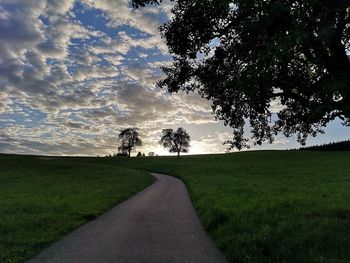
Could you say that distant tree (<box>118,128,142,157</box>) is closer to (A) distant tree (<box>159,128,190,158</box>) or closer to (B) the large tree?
(A) distant tree (<box>159,128,190,158</box>)

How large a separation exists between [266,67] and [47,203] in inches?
693

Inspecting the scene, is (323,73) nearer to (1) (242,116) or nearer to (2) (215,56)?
(2) (215,56)

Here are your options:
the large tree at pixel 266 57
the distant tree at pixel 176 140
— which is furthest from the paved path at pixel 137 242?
the distant tree at pixel 176 140

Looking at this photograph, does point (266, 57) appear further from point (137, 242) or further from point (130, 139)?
point (130, 139)

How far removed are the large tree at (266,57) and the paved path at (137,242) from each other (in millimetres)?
4710

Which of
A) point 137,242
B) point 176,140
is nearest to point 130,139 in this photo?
point 176,140

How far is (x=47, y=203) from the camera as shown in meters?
24.8

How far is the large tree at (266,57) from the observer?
37.1 feet

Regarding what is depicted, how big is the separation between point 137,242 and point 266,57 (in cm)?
692

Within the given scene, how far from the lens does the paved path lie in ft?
36.9

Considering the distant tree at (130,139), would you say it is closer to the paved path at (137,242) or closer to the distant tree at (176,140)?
the distant tree at (176,140)

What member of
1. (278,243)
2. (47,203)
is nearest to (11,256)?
(278,243)

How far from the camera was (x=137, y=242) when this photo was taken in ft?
43.7

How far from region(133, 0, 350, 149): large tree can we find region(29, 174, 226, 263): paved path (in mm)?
4710
